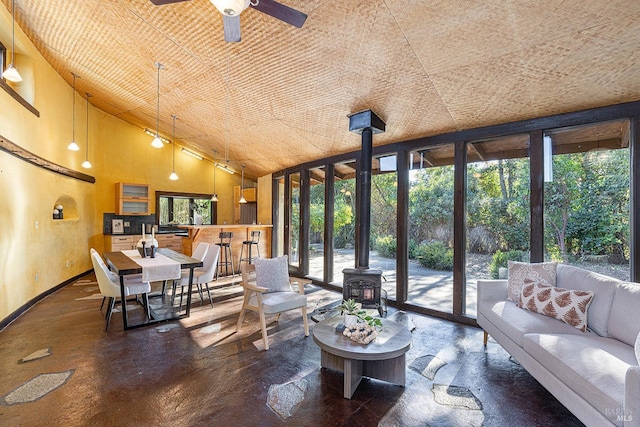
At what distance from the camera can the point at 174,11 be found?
2.89 m

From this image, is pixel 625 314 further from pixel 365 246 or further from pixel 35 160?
pixel 35 160

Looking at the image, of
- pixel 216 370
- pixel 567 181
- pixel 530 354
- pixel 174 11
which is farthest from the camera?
pixel 567 181

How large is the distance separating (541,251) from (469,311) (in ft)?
3.84

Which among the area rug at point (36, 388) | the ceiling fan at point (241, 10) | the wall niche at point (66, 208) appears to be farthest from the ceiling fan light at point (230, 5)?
the wall niche at point (66, 208)

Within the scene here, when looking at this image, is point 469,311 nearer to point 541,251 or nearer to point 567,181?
point 541,251

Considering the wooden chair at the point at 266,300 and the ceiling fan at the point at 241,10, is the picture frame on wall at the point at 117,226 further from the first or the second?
the ceiling fan at the point at 241,10

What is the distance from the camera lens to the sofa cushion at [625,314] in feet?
6.71

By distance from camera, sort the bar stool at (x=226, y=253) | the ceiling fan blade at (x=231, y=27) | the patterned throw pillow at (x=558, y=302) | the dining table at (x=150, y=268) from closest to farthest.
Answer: the ceiling fan blade at (x=231, y=27)
the patterned throw pillow at (x=558, y=302)
the dining table at (x=150, y=268)
the bar stool at (x=226, y=253)

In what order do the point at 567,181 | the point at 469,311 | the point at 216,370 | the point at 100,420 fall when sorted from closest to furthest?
the point at 100,420 → the point at 216,370 → the point at 567,181 → the point at 469,311

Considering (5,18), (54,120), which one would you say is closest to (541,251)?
(5,18)

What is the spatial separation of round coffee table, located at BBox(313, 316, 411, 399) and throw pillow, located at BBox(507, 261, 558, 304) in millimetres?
1321

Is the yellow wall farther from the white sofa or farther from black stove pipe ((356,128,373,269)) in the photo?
the white sofa

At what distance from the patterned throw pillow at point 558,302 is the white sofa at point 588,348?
2.2 inches

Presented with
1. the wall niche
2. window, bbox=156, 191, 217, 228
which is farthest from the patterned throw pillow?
window, bbox=156, 191, 217, 228
